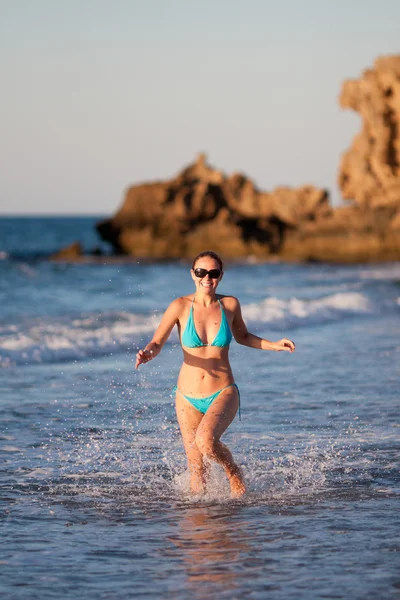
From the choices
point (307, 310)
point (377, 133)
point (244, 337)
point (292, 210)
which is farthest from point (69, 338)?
point (292, 210)

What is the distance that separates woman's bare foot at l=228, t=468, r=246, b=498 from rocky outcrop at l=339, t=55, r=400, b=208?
2355 inches

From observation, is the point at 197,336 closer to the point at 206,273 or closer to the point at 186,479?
the point at 206,273

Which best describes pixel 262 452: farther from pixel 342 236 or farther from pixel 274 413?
pixel 342 236

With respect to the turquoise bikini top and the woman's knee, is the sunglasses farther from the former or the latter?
the woman's knee

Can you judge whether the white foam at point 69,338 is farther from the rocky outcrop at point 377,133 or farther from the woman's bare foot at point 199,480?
the rocky outcrop at point 377,133

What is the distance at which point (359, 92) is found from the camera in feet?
219

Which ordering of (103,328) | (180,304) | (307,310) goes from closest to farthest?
(180,304) < (103,328) < (307,310)

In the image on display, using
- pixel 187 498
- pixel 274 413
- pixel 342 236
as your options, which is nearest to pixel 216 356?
pixel 187 498

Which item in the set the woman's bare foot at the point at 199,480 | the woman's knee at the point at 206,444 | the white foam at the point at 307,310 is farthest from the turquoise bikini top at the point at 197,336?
the white foam at the point at 307,310

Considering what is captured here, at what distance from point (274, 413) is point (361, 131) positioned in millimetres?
60320

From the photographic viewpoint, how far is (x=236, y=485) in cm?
654

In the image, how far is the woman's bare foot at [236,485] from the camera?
6520 mm

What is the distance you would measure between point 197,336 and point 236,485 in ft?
3.42

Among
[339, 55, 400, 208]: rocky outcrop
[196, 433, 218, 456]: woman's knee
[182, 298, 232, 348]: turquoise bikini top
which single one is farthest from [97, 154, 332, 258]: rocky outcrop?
[196, 433, 218, 456]: woman's knee
